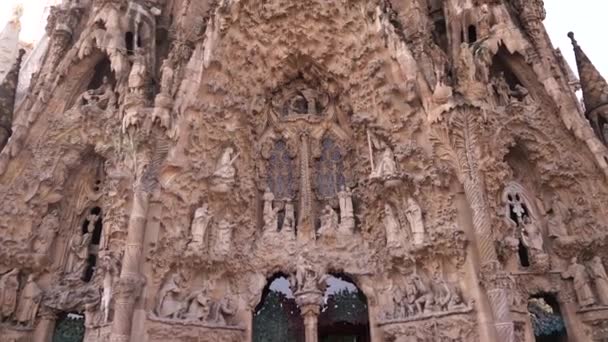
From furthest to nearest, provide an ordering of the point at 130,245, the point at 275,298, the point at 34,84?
A: 1. the point at 34,84
2. the point at 275,298
3. the point at 130,245

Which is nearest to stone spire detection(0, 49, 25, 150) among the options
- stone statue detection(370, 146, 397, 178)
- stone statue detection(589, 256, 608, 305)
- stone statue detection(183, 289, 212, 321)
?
stone statue detection(183, 289, 212, 321)

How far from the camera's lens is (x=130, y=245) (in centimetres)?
797

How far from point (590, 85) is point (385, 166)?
18.7 feet

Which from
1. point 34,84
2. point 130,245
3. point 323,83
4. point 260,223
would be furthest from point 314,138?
point 34,84

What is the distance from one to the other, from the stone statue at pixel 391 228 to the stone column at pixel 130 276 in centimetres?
438

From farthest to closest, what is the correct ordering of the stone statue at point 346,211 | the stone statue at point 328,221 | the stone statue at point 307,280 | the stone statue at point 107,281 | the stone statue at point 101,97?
the stone statue at point 101,97, the stone statue at point 346,211, the stone statue at point 328,221, the stone statue at point 307,280, the stone statue at point 107,281

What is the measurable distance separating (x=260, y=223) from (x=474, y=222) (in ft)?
13.7

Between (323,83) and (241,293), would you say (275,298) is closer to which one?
(241,293)

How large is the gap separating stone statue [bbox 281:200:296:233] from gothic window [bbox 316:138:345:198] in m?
0.70

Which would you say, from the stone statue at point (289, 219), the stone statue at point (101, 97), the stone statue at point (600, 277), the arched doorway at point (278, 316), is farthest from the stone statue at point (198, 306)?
the stone statue at point (600, 277)

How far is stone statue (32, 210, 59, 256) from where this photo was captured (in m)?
9.09

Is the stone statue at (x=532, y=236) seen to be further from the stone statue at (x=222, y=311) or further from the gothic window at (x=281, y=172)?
the stone statue at (x=222, y=311)

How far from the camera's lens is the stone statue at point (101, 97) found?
1005 centimetres

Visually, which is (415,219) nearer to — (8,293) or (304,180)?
(304,180)
